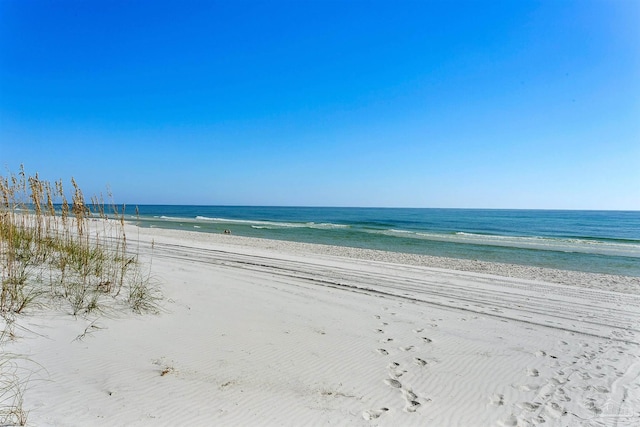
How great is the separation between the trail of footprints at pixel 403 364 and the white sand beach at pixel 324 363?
0.06 feet

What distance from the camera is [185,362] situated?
3453 mm

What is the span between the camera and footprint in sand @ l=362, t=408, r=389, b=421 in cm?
281

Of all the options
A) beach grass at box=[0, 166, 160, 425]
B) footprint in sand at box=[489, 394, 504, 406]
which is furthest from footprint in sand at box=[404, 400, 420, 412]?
beach grass at box=[0, 166, 160, 425]

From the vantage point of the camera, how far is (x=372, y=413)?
288 centimetres

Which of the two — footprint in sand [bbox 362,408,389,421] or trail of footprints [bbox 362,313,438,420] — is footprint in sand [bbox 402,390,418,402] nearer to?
trail of footprints [bbox 362,313,438,420]

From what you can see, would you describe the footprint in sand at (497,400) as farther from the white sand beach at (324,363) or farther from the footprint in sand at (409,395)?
the footprint in sand at (409,395)

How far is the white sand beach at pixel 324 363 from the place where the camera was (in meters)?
2.80

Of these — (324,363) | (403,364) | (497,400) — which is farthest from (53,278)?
(497,400)

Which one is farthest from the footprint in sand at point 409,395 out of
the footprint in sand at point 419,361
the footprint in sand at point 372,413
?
the footprint in sand at point 419,361

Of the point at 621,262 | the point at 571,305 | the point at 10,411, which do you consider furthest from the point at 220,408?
the point at 621,262

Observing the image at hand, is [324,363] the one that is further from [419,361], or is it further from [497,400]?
[497,400]

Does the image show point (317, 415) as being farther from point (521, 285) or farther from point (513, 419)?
point (521, 285)

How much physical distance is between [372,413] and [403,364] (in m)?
1.08

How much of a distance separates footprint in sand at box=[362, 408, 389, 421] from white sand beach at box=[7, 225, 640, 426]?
10 millimetres
